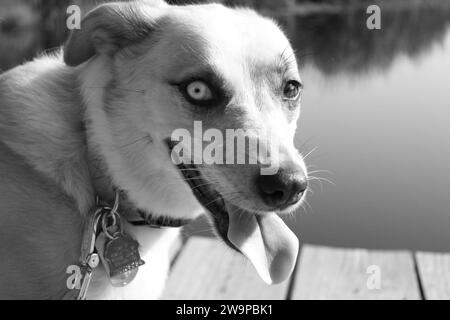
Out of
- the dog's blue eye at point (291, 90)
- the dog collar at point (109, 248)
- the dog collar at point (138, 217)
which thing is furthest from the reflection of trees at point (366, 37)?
the dog collar at point (109, 248)

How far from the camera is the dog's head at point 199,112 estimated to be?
5.54 ft

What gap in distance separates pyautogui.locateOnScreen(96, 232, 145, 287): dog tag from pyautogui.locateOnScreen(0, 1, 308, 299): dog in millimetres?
50

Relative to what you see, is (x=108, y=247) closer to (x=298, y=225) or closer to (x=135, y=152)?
(x=135, y=152)

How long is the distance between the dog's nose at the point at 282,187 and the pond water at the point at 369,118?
0.92 metres

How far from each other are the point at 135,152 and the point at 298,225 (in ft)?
13.7

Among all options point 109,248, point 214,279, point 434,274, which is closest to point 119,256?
point 109,248

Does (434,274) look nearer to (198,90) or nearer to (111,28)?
(198,90)

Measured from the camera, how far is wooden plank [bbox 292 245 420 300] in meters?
2.71

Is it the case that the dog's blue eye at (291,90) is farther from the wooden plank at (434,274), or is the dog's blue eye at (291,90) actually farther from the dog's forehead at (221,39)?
the wooden plank at (434,274)

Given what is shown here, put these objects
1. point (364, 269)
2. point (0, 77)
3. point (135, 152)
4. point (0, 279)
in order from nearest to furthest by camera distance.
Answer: point (0, 279)
point (135, 152)
point (0, 77)
point (364, 269)

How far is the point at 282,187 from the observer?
1596mm

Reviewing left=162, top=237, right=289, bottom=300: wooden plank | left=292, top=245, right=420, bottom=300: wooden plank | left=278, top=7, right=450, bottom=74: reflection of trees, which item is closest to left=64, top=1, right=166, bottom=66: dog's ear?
left=162, top=237, right=289, bottom=300: wooden plank
